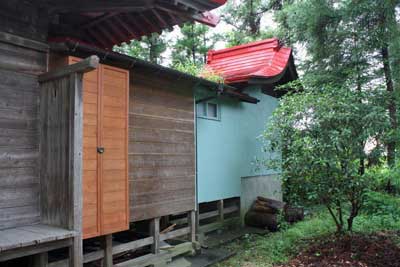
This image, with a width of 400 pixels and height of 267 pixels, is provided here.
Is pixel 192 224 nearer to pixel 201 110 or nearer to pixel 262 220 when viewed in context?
pixel 201 110

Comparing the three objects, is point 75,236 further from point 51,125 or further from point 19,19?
point 19,19

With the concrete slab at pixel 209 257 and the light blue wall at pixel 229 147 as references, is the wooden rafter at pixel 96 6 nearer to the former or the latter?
the light blue wall at pixel 229 147

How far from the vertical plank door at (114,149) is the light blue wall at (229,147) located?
7.73 ft

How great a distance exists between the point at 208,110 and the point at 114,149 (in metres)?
3.09

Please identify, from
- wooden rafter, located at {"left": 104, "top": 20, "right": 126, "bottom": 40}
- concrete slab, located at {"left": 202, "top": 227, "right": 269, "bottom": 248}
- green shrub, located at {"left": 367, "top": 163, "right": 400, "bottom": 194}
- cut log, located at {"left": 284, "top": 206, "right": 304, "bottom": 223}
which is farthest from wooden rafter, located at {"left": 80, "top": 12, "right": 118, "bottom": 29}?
cut log, located at {"left": 284, "top": 206, "right": 304, "bottom": 223}

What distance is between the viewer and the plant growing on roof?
5.70 meters

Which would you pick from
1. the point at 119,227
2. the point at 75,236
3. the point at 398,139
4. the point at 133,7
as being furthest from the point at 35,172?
the point at 398,139

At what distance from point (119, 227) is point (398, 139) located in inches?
225

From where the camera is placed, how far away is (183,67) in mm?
7184

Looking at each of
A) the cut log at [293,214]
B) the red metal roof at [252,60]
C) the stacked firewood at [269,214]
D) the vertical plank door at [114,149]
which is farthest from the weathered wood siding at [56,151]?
the cut log at [293,214]

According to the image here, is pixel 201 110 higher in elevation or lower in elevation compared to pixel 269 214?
higher

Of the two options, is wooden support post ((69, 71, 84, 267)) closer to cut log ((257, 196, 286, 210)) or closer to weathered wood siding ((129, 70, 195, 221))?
weathered wood siding ((129, 70, 195, 221))

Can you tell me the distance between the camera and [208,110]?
6715 millimetres

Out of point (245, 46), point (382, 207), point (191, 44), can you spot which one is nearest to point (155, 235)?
point (382, 207)
